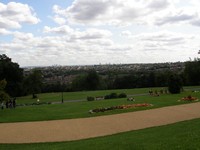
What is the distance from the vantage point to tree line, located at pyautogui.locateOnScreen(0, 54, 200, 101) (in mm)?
59906

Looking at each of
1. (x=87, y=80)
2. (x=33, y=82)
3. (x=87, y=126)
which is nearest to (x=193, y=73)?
(x=87, y=80)

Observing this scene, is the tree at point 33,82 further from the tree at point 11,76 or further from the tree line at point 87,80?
the tree at point 11,76

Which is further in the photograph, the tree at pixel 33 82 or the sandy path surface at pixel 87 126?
the tree at pixel 33 82

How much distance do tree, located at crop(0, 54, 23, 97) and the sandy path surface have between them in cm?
3535

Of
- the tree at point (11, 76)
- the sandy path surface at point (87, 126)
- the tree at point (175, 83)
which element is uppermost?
the tree at point (11, 76)

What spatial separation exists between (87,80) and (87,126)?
→ 68.8 meters

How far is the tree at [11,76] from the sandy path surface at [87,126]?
35.3 m

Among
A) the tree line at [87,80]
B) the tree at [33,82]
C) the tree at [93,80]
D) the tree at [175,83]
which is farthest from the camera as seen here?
the tree at [93,80]

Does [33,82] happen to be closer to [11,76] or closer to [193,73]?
[11,76]

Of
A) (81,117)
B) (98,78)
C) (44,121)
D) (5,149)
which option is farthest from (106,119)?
(98,78)

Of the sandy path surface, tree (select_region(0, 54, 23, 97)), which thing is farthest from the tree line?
the sandy path surface

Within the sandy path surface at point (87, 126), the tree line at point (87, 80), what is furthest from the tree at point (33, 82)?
the sandy path surface at point (87, 126)

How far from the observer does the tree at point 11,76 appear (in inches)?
2360

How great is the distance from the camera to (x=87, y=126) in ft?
75.9
